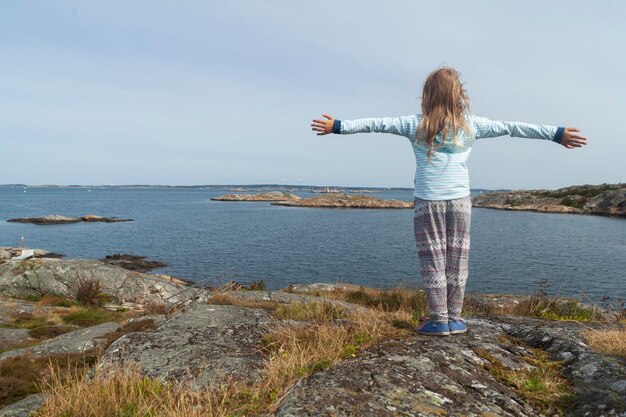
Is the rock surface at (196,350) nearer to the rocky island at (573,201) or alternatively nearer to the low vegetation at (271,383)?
the low vegetation at (271,383)

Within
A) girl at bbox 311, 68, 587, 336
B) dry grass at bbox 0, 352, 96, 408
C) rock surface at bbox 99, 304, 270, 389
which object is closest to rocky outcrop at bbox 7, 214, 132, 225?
dry grass at bbox 0, 352, 96, 408

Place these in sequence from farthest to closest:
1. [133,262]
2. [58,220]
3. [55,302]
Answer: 1. [58,220]
2. [133,262]
3. [55,302]

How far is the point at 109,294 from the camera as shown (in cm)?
1934

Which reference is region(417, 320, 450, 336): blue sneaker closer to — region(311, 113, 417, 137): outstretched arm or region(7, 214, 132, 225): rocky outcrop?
region(311, 113, 417, 137): outstretched arm

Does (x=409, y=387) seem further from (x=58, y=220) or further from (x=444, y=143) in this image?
(x=58, y=220)

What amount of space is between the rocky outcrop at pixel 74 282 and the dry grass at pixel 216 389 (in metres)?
15.9

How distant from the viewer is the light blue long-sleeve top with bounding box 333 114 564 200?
191 inches

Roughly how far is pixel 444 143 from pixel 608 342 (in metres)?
3.04

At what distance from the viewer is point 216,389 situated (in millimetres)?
3877

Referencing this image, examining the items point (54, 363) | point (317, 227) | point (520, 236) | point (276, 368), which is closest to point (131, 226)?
point (317, 227)

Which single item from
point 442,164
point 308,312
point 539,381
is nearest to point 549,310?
point 308,312

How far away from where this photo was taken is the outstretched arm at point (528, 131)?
193 inches

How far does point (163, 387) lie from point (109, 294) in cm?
1783

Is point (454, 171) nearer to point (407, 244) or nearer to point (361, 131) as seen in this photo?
point (361, 131)
